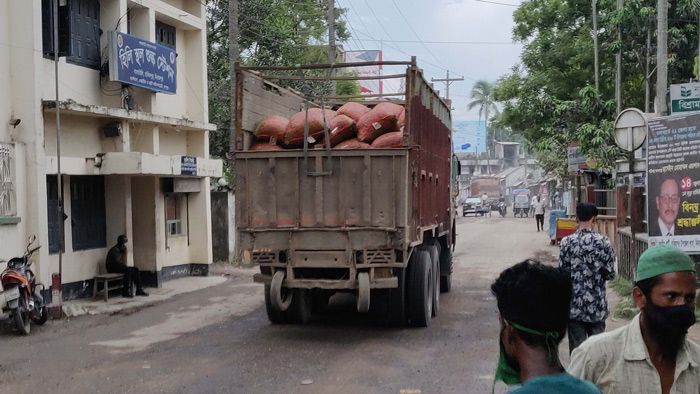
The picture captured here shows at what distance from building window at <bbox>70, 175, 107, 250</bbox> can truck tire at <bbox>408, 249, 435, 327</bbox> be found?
20.4ft

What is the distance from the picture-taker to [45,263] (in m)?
11.0

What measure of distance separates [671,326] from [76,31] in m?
11.7

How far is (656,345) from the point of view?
106 inches

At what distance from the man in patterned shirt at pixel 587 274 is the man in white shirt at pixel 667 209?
11.6ft

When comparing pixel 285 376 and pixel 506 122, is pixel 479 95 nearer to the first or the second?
pixel 506 122

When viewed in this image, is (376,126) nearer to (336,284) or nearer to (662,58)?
(336,284)

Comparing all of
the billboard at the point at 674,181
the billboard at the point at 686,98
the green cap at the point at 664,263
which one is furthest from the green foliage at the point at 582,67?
the green cap at the point at 664,263

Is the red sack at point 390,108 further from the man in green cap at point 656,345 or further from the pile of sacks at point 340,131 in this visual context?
the man in green cap at point 656,345

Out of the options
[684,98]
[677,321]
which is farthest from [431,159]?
[677,321]

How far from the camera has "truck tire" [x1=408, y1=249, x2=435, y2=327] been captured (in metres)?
9.42

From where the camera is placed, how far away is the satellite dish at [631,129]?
36.0 feet

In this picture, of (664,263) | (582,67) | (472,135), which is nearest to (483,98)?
(472,135)

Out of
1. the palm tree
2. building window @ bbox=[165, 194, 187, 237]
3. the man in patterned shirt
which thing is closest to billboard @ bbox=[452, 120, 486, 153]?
the palm tree

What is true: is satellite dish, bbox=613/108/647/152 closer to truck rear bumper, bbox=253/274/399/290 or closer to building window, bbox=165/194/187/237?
truck rear bumper, bbox=253/274/399/290
